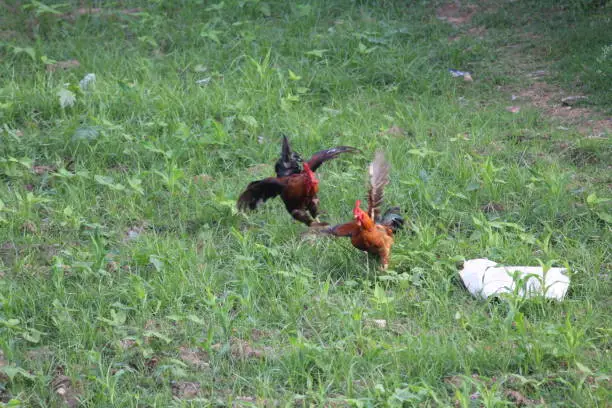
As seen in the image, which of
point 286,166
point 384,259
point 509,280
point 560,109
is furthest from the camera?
point 560,109

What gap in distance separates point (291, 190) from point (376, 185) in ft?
1.67

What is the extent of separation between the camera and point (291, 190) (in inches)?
197

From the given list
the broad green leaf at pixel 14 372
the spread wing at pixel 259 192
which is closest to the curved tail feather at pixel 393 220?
the spread wing at pixel 259 192

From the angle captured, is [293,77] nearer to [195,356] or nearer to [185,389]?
[195,356]

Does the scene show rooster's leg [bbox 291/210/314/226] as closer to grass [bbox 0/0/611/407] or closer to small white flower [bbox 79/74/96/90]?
grass [bbox 0/0/611/407]

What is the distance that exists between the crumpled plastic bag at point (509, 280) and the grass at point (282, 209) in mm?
65

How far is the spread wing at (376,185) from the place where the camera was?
478 centimetres

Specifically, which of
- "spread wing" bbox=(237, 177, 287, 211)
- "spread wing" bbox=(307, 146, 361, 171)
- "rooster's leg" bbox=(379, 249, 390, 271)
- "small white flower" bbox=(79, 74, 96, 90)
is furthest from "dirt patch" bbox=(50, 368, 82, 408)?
"small white flower" bbox=(79, 74, 96, 90)

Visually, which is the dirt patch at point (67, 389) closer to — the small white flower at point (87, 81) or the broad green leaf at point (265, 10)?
the small white flower at point (87, 81)

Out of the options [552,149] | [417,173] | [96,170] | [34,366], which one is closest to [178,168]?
[96,170]

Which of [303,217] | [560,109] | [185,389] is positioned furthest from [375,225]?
[560,109]

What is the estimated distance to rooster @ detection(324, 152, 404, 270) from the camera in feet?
14.9

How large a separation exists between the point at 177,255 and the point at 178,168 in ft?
3.69

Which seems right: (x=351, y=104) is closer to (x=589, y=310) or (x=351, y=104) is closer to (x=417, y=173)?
(x=417, y=173)
